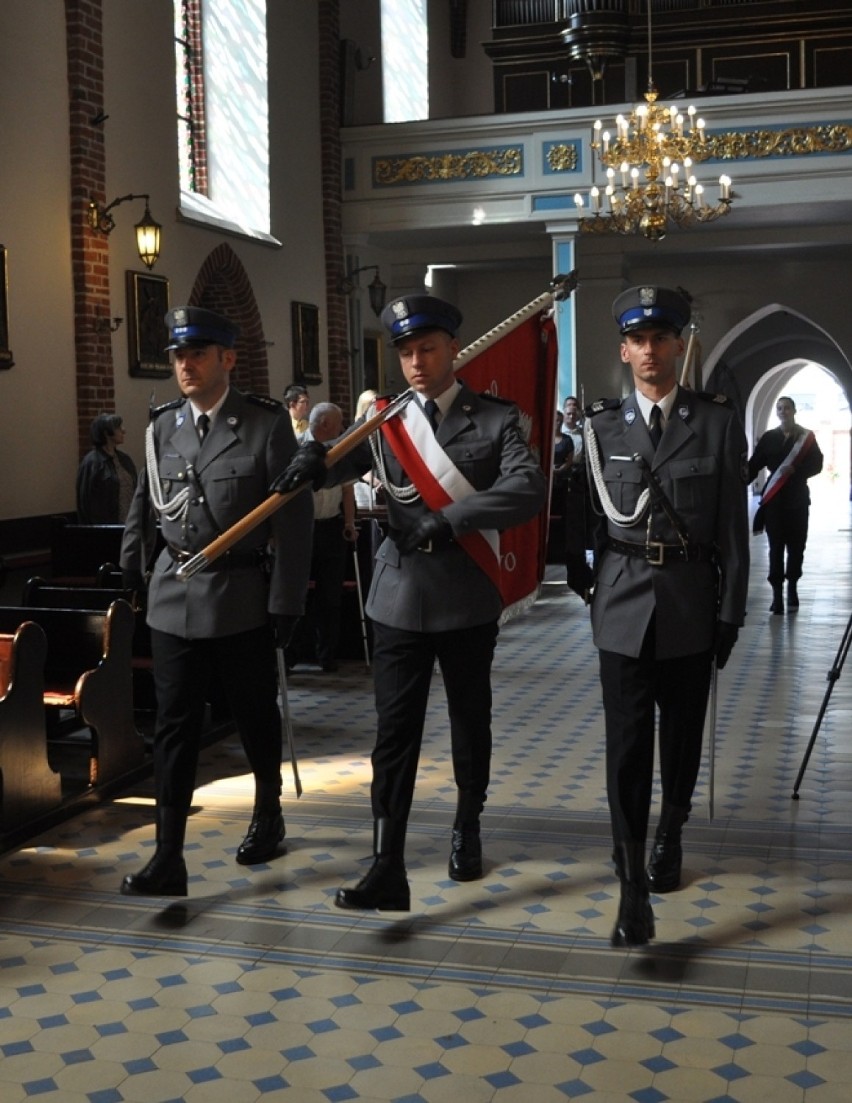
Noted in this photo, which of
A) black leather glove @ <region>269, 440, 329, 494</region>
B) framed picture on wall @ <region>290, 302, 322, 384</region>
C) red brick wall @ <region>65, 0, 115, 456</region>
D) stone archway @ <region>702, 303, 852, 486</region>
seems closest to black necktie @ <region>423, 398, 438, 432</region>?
black leather glove @ <region>269, 440, 329, 494</region>

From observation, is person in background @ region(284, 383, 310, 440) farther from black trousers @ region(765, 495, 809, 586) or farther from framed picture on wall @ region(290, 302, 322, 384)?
framed picture on wall @ region(290, 302, 322, 384)

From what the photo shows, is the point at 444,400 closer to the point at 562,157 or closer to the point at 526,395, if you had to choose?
the point at 526,395

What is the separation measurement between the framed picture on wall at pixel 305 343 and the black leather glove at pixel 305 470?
35.3ft

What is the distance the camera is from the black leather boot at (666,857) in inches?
163

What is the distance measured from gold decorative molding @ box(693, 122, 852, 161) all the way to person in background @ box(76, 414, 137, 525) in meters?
7.72

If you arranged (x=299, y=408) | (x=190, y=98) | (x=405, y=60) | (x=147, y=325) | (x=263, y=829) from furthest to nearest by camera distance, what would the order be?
(x=405, y=60)
(x=190, y=98)
(x=147, y=325)
(x=299, y=408)
(x=263, y=829)

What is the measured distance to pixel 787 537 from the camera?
10.1m

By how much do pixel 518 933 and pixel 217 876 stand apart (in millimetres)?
1033

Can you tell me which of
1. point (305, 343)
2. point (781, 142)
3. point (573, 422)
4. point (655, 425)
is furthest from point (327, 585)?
point (781, 142)

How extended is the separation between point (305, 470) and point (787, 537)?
6.89 metres

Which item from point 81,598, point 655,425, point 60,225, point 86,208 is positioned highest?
point 86,208

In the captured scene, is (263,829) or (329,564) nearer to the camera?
(263,829)

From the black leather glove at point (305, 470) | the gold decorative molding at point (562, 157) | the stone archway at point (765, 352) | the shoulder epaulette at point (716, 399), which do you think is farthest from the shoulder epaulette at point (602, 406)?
the stone archway at point (765, 352)

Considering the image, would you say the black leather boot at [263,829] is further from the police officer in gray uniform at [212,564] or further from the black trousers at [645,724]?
the black trousers at [645,724]
